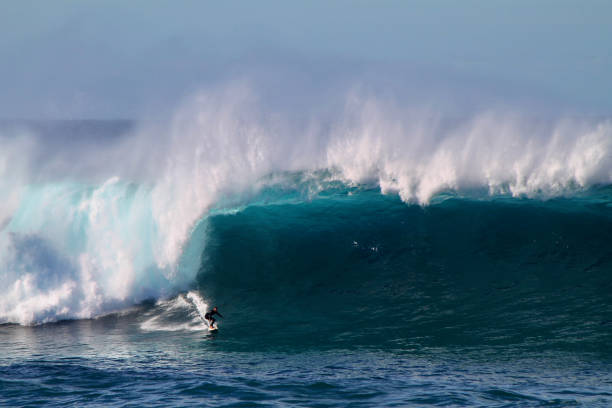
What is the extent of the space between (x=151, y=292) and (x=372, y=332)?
5892mm

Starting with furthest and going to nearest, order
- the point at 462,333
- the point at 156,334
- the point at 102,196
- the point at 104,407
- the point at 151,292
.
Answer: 1. the point at 102,196
2. the point at 151,292
3. the point at 156,334
4. the point at 462,333
5. the point at 104,407

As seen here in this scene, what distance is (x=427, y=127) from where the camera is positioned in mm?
18453

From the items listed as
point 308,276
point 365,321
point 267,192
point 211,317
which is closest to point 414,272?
point 308,276

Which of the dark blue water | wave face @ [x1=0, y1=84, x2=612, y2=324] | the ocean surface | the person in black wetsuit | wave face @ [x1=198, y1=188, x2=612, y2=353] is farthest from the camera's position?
wave face @ [x1=0, y1=84, x2=612, y2=324]

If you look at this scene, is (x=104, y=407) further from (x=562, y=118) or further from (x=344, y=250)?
(x=562, y=118)

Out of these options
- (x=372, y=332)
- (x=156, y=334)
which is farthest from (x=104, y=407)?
(x=372, y=332)

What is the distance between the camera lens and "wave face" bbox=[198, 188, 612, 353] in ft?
37.1

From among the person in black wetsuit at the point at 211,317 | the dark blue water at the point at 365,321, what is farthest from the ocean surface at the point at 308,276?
the person in black wetsuit at the point at 211,317

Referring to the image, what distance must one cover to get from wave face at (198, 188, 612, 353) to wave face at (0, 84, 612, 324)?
0.07m

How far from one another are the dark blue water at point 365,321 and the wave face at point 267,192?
0.38 ft

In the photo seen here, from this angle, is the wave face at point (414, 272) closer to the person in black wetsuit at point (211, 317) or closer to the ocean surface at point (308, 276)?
the ocean surface at point (308, 276)

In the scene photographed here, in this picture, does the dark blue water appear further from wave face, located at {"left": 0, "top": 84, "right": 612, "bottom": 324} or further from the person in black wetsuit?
the person in black wetsuit

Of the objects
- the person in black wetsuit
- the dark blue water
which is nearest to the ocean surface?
the dark blue water

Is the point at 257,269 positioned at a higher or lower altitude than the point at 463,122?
lower
